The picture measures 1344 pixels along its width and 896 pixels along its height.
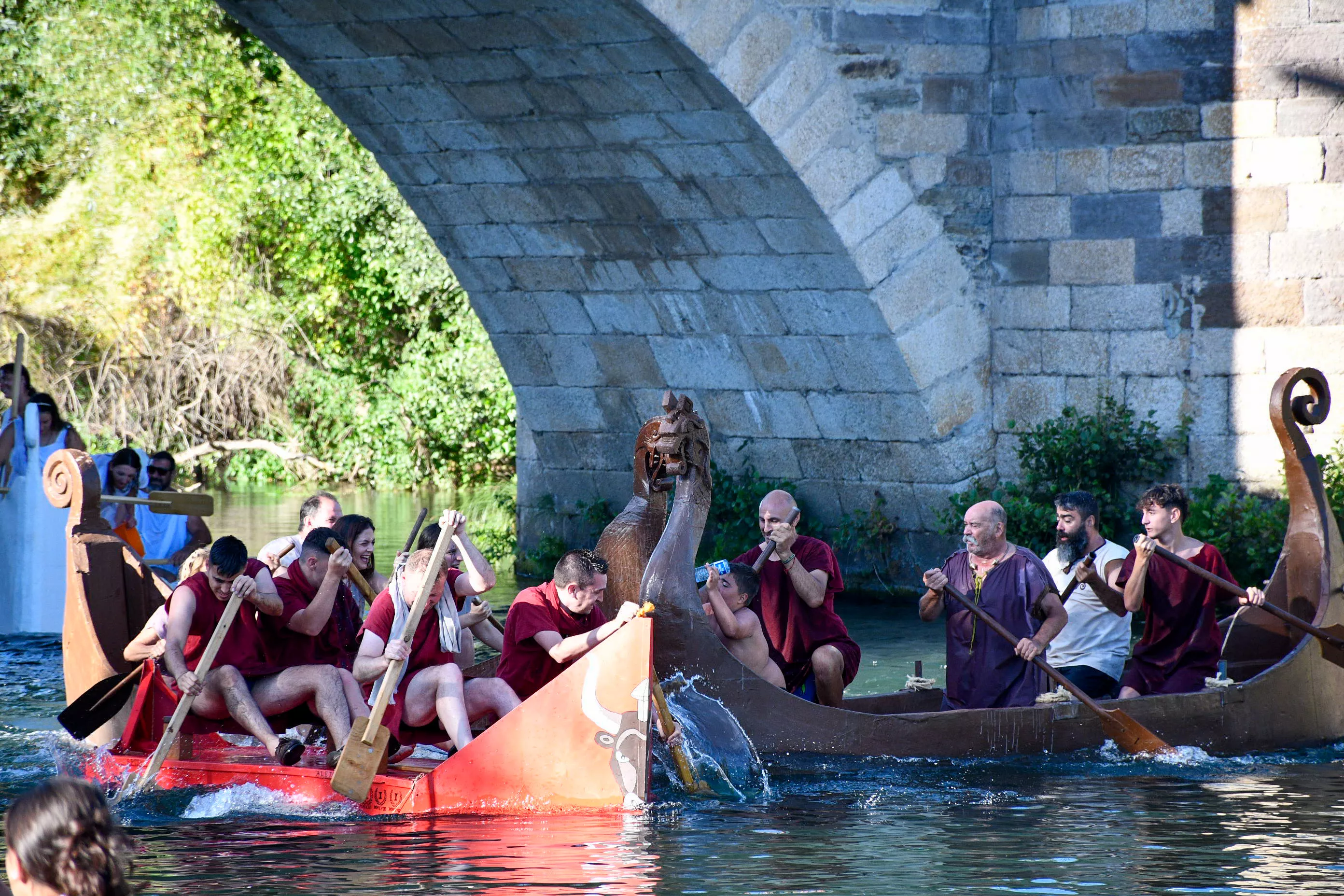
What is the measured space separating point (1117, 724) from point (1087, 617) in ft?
2.56

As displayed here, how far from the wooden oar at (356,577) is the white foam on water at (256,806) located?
0.79 meters

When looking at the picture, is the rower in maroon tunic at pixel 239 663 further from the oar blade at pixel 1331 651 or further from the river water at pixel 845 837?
the oar blade at pixel 1331 651

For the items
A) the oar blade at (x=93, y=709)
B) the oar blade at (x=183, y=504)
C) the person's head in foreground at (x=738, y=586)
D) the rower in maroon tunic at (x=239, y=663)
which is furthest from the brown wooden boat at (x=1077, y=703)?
the oar blade at (x=93, y=709)

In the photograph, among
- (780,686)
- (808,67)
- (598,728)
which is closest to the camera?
(598,728)

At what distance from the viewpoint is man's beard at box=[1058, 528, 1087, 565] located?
7457mm

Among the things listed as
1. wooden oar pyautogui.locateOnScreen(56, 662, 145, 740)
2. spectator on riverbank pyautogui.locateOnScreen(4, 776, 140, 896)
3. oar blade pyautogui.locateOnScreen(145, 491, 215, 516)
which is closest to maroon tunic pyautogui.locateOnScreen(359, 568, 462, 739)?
wooden oar pyautogui.locateOnScreen(56, 662, 145, 740)

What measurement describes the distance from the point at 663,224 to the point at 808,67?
4.74 ft

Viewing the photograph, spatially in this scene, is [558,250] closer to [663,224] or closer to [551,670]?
[663,224]

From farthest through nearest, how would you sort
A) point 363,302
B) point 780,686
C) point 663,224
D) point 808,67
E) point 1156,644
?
point 363,302 < point 663,224 < point 808,67 < point 1156,644 < point 780,686

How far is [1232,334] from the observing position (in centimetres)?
1030

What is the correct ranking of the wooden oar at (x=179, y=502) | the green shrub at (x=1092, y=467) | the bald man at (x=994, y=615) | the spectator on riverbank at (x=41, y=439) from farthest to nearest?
the green shrub at (x=1092, y=467), the spectator on riverbank at (x=41, y=439), the wooden oar at (x=179, y=502), the bald man at (x=994, y=615)

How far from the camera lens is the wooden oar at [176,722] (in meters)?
6.22

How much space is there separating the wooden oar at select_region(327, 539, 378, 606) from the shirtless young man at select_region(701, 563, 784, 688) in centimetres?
119

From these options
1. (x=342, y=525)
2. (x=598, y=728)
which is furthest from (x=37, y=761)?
(x=598, y=728)
